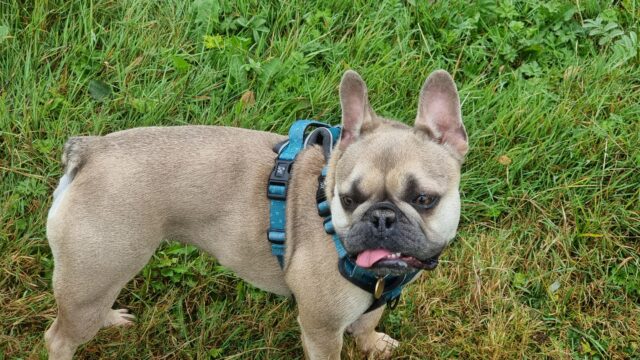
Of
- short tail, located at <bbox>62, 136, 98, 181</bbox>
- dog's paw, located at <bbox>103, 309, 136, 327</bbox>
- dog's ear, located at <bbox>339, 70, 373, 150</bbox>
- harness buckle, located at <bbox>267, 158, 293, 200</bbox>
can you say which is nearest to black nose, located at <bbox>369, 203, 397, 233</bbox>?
dog's ear, located at <bbox>339, 70, 373, 150</bbox>

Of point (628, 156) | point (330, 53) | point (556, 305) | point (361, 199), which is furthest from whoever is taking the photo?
point (330, 53)

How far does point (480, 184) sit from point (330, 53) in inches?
53.1

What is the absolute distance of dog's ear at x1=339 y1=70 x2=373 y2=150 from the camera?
11.6 feet

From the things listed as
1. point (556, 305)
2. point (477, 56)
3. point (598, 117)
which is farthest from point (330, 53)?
point (556, 305)

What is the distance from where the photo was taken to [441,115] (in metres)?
3.56

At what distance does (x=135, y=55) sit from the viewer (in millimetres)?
5266

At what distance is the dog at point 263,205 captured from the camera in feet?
11.0

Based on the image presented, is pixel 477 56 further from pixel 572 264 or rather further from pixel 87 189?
pixel 87 189

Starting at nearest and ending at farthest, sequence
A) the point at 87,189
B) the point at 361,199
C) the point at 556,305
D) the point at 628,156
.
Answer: the point at 361,199 < the point at 87,189 < the point at 556,305 < the point at 628,156

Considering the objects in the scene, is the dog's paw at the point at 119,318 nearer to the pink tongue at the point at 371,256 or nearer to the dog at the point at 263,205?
the dog at the point at 263,205

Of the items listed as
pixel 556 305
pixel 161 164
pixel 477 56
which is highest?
pixel 161 164

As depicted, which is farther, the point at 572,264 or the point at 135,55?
the point at 135,55

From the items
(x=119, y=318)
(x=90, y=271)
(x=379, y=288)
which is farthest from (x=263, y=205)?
(x=119, y=318)

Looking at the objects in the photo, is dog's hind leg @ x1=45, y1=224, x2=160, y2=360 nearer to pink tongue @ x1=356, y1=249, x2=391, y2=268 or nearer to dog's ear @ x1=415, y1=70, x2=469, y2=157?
pink tongue @ x1=356, y1=249, x2=391, y2=268
